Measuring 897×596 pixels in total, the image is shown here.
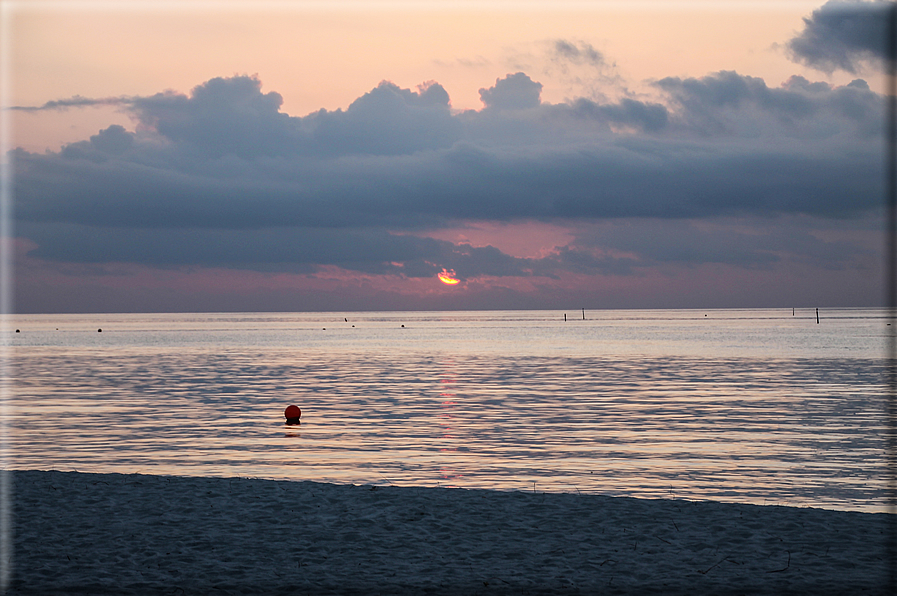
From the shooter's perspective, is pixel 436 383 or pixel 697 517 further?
pixel 436 383

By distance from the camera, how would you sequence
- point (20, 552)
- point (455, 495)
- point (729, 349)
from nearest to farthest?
point (20, 552), point (455, 495), point (729, 349)

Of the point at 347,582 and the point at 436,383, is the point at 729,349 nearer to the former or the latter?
the point at 436,383

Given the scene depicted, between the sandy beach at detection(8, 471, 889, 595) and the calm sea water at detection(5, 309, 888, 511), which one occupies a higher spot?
the sandy beach at detection(8, 471, 889, 595)

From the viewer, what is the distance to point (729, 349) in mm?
102438

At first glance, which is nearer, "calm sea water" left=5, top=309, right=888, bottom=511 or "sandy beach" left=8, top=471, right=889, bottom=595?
"sandy beach" left=8, top=471, right=889, bottom=595

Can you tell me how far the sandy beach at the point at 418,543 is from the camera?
38.9 ft

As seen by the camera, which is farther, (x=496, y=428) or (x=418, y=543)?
(x=496, y=428)

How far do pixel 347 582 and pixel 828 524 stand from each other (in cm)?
881

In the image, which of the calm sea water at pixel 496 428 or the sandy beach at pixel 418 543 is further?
the calm sea water at pixel 496 428

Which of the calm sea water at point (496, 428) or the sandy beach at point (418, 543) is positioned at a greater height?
the sandy beach at point (418, 543)

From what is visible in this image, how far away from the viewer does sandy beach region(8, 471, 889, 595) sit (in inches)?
467

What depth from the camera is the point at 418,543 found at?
1409cm

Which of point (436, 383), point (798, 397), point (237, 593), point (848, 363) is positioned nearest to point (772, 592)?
point (237, 593)

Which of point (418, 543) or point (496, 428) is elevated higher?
point (418, 543)
